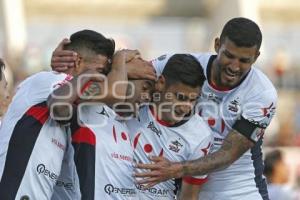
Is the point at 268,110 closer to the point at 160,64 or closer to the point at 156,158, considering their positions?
the point at 160,64

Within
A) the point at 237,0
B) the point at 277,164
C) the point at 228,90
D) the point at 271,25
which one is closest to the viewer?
the point at 228,90

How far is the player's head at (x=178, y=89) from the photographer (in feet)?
21.1

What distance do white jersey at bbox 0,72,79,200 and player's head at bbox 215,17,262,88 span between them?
4.48 ft

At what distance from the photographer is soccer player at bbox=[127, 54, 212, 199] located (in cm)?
646

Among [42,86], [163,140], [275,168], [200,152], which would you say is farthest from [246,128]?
[275,168]

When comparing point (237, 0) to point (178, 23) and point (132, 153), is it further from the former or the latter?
point (132, 153)

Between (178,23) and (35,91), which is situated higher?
(35,91)

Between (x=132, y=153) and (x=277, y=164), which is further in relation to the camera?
(x=277, y=164)

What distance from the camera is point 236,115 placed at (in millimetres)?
7074

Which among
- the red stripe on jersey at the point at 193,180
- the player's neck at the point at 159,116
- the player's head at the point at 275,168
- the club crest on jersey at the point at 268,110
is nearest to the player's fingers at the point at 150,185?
the red stripe on jersey at the point at 193,180

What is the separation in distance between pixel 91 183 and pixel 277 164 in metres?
5.15

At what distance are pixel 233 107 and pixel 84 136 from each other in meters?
1.49

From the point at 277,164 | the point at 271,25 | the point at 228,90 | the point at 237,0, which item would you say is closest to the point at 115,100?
the point at 228,90

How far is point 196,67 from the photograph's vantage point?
6574mm
